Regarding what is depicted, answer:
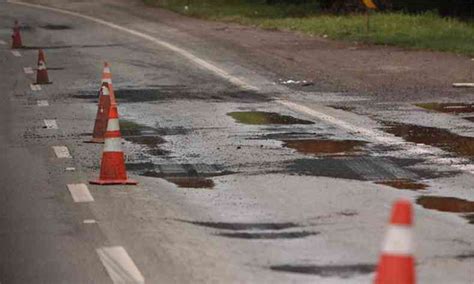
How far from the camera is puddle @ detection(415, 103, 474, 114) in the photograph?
18031 mm

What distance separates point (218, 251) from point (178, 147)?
566 cm

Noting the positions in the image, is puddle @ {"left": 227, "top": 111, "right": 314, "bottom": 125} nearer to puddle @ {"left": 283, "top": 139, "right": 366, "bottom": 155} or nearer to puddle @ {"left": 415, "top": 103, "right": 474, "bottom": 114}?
puddle @ {"left": 283, "top": 139, "right": 366, "bottom": 155}

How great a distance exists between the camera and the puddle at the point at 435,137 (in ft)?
47.0

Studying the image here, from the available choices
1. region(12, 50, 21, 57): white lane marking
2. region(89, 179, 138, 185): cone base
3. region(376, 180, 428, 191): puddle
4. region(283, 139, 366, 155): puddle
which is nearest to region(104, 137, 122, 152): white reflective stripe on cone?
region(89, 179, 138, 185): cone base

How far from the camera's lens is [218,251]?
30.1ft

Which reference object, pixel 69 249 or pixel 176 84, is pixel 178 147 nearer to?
pixel 69 249

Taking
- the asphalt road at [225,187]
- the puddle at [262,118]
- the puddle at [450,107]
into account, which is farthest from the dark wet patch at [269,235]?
the puddle at [450,107]

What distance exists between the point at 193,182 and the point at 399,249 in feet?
21.5

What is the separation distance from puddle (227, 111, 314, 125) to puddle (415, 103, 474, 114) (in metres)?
2.13

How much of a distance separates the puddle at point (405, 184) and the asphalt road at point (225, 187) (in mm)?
Answer: 92

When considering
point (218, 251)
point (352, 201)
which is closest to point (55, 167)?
point (352, 201)

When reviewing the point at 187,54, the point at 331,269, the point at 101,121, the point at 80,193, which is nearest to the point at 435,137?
the point at 101,121

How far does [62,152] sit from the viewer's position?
14.6 meters

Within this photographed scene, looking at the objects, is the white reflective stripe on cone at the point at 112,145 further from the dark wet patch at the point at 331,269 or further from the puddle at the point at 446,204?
the dark wet patch at the point at 331,269
